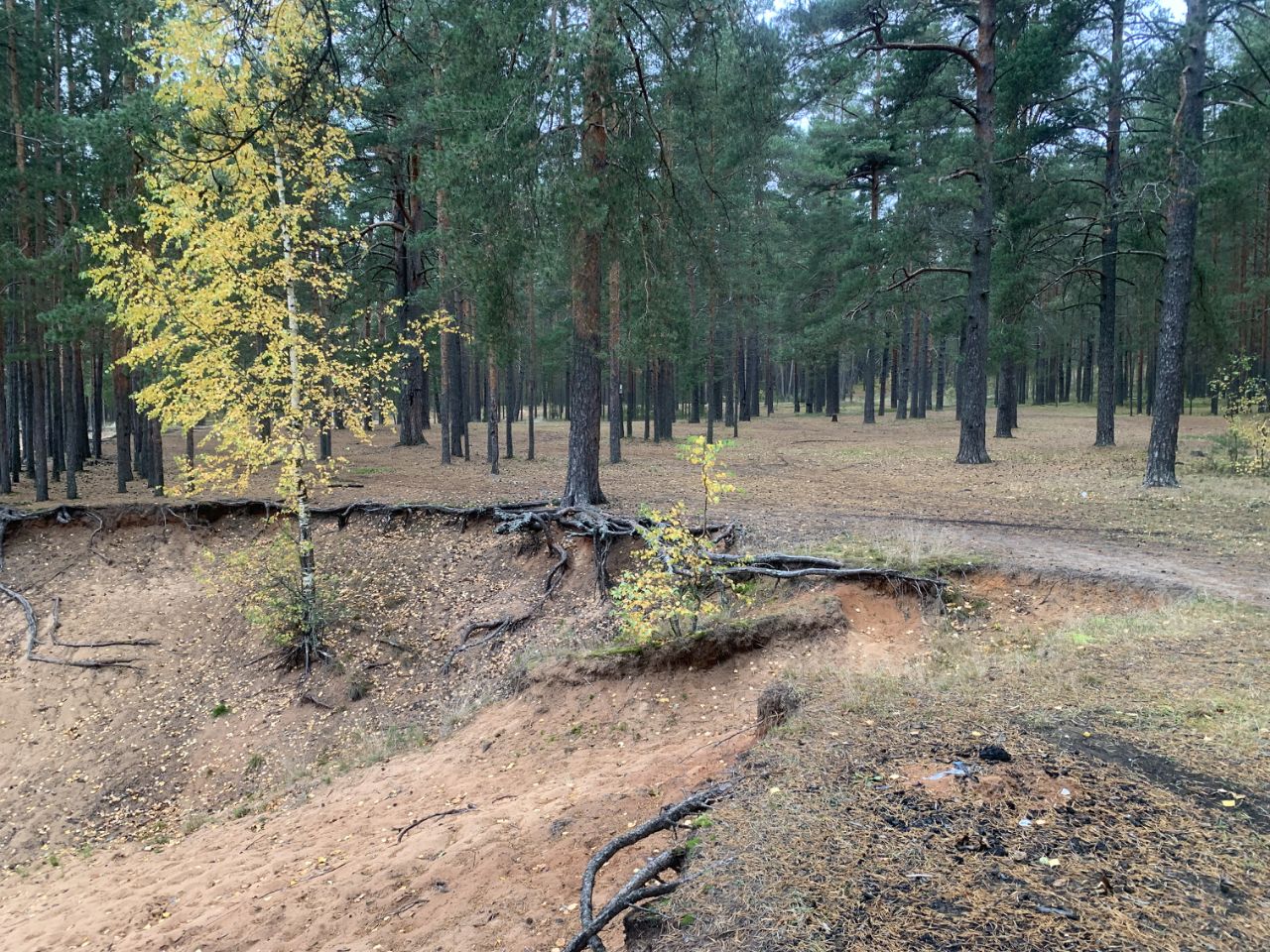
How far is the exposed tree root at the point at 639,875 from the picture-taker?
2887mm

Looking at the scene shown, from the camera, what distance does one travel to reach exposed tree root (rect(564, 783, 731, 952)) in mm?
2887

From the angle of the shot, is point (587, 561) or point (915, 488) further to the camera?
point (915, 488)

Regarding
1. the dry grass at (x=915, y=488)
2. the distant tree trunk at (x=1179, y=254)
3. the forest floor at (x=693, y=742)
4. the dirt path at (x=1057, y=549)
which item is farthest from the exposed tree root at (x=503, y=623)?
the distant tree trunk at (x=1179, y=254)

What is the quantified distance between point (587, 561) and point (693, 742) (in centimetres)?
482

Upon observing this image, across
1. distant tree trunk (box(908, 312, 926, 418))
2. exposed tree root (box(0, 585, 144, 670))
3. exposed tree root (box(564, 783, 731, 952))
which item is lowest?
exposed tree root (box(0, 585, 144, 670))

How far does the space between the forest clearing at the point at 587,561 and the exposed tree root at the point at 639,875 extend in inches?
1.2

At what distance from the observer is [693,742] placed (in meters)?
5.58

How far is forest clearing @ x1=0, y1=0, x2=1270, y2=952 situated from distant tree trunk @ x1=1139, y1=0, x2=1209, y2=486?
0.29ft

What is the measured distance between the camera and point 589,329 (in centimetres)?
1099

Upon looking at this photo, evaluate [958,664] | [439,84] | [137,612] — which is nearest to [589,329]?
[439,84]

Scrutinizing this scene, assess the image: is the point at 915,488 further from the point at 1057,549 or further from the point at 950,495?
the point at 1057,549

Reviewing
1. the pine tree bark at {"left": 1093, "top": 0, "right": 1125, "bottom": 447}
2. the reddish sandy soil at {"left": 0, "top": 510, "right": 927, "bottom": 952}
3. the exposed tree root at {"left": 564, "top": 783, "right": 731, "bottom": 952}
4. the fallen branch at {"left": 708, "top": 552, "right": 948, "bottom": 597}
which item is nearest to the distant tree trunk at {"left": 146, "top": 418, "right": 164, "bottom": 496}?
the reddish sandy soil at {"left": 0, "top": 510, "right": 927, "bottom": 952}

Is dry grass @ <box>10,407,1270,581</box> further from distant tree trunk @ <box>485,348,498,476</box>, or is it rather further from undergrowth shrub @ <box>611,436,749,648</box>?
undergrowth shrub @ <box>611,436,749,648</box>

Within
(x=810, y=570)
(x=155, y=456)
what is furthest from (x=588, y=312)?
(x=155, y=456)
